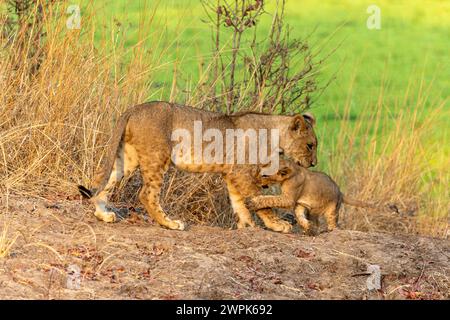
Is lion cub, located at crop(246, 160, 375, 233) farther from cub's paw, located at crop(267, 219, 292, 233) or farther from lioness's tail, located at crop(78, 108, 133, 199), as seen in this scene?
lioness's tail, located at crop(78, 108, 133, 199)

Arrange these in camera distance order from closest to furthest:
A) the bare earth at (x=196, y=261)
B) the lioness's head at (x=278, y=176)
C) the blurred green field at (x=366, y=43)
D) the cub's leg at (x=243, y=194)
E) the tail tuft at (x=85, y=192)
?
1. the bare earth at (x=196, y=261)
2. the tail tuft at (x=85, y=192)
3. the cub's leg at (x=243, y=194)
4. the lioness's head at (x=278, y=176)
5. the blurred green field at (x=366, y=43)

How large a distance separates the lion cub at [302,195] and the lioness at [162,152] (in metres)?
0.09

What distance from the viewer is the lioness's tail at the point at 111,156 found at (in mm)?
7539

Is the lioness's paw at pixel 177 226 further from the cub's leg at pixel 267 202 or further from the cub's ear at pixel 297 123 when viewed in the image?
the cub's ear at pixel 297 123

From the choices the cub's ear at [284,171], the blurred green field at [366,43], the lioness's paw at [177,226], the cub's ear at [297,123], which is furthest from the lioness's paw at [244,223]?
the blurred green field at [366,43]

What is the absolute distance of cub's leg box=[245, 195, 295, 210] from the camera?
8195mm

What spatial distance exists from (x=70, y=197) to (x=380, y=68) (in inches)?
415

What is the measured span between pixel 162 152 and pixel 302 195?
127 cm

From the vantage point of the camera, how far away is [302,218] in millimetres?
8430


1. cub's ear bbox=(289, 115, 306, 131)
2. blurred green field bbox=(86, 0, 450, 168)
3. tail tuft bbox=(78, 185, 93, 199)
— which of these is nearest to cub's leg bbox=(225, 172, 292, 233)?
cub's ear bbox=(289, 115, 306, 131)

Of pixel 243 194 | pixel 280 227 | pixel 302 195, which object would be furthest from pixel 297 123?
pixel 280 227

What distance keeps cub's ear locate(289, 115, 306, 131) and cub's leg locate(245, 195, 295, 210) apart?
0.53 metres

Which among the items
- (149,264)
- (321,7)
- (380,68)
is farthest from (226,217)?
(321,7)

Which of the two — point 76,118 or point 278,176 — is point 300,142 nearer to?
point 278,176
